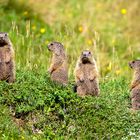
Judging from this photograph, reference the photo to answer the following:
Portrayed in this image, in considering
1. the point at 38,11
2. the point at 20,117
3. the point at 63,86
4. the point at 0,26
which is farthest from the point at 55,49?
the point at 38,11

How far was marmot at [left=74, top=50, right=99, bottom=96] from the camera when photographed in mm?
11102

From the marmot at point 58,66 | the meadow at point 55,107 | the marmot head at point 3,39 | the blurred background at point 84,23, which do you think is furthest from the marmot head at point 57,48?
the blurred background at point 84,23

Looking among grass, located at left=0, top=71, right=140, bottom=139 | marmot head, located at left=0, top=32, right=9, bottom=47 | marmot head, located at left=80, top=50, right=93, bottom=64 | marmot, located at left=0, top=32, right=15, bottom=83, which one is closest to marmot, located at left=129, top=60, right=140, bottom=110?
grass, located at left=0, top=71, right=140, bottom=139

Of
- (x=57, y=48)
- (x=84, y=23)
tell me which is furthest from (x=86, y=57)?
(x=84, y=23)

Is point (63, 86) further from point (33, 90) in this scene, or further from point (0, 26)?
point (0, 26)

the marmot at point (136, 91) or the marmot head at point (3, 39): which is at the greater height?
the marmot head at point (3, 39)

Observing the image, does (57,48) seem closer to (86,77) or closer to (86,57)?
(86,57)

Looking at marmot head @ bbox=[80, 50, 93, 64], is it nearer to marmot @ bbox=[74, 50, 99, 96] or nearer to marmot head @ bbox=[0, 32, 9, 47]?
marmot @ bbox=[74, 50, 99, 96]

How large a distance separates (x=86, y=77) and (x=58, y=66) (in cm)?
57

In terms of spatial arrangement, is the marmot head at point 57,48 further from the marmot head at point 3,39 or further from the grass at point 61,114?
the marmot head at point 3,39

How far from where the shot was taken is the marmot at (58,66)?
36.9ft

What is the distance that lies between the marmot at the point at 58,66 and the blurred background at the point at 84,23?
3871 mm

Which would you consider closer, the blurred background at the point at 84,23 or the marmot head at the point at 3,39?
the marmot head at the point at 3,39

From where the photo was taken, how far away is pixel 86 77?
1123cm
